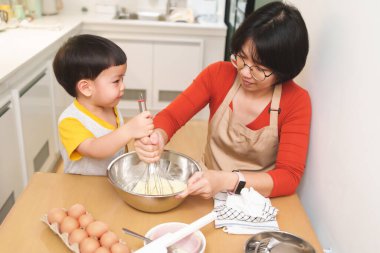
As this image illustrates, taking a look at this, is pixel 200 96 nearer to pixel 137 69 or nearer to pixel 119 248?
pixel 119 248

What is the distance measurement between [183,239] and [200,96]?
2.04 ft

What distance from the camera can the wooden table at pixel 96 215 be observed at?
86 centimetres

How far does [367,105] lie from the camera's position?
2.77 feet

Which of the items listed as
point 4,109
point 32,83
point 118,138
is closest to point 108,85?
point 118,138

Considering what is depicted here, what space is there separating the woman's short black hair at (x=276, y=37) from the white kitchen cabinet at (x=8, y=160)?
1.21 m

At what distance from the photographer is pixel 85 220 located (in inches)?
34.0

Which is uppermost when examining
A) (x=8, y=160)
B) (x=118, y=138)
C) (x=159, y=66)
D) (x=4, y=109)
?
(x=118, y=138)

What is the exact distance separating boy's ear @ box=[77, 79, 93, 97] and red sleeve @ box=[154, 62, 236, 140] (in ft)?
0.84

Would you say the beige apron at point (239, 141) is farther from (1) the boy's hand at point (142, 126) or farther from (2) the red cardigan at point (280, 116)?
(1) the boy's hand at point (142, 126)

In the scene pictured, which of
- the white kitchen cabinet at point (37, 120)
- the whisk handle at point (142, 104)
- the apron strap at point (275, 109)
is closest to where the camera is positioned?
the whisk handle at point (142, 104)

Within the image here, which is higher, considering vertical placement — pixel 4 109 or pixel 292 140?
pixel 292 140

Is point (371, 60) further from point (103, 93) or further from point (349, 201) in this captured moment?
point (103, 93)

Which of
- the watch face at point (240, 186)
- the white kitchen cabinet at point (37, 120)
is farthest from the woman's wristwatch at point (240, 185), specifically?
the white kitchen cabinet at point (37, 120)

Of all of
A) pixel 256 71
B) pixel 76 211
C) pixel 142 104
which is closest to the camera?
pixel 76 211
